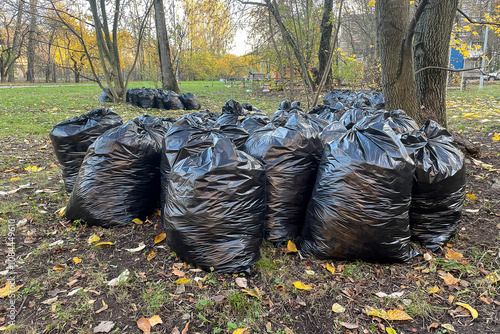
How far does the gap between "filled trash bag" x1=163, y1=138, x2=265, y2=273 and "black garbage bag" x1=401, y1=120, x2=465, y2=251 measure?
3.69 ft

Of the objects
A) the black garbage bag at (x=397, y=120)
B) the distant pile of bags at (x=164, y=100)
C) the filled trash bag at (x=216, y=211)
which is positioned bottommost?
the filled trash bag at (x=216, y=211)

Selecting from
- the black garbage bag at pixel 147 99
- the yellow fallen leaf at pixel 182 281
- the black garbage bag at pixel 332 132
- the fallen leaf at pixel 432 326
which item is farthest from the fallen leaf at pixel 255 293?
the black garbage bag at pixel 147 99

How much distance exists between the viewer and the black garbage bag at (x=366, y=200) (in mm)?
1932

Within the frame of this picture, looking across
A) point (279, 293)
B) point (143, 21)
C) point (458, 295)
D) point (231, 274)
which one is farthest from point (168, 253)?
→ point (143, 21)

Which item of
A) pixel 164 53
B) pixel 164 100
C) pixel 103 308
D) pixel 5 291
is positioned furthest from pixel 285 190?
pixel 164 53

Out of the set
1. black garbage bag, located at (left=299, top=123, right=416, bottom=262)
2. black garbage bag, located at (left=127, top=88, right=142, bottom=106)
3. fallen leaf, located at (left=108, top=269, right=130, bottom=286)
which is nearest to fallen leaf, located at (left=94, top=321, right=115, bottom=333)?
fallen leaf, located at (left=108, top=269, right=130, bottom=286)

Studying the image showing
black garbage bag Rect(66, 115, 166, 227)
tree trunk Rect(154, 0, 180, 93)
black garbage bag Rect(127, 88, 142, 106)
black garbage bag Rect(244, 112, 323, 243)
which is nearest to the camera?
black garbage bag Rect(244, 112, 323, 243)

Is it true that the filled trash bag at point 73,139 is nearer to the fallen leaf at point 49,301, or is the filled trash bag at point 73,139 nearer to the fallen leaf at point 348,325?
the fallen leaf at point 49,301

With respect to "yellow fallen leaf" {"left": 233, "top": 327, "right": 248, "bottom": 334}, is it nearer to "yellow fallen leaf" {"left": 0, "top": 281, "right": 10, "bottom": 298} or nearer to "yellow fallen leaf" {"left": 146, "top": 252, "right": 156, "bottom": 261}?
"yellow fallen leaf" {"left": 146, "top": 252, "right": 156, "bottom": 261}

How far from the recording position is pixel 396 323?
5.29ft

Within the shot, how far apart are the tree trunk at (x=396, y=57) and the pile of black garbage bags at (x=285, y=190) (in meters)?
1.12

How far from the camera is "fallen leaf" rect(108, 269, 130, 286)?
1896 millimetres

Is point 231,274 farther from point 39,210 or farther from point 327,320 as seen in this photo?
point 39,210

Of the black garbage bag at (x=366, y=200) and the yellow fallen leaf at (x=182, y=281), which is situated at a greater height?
the black garbage bag at (x=366, y=200)
